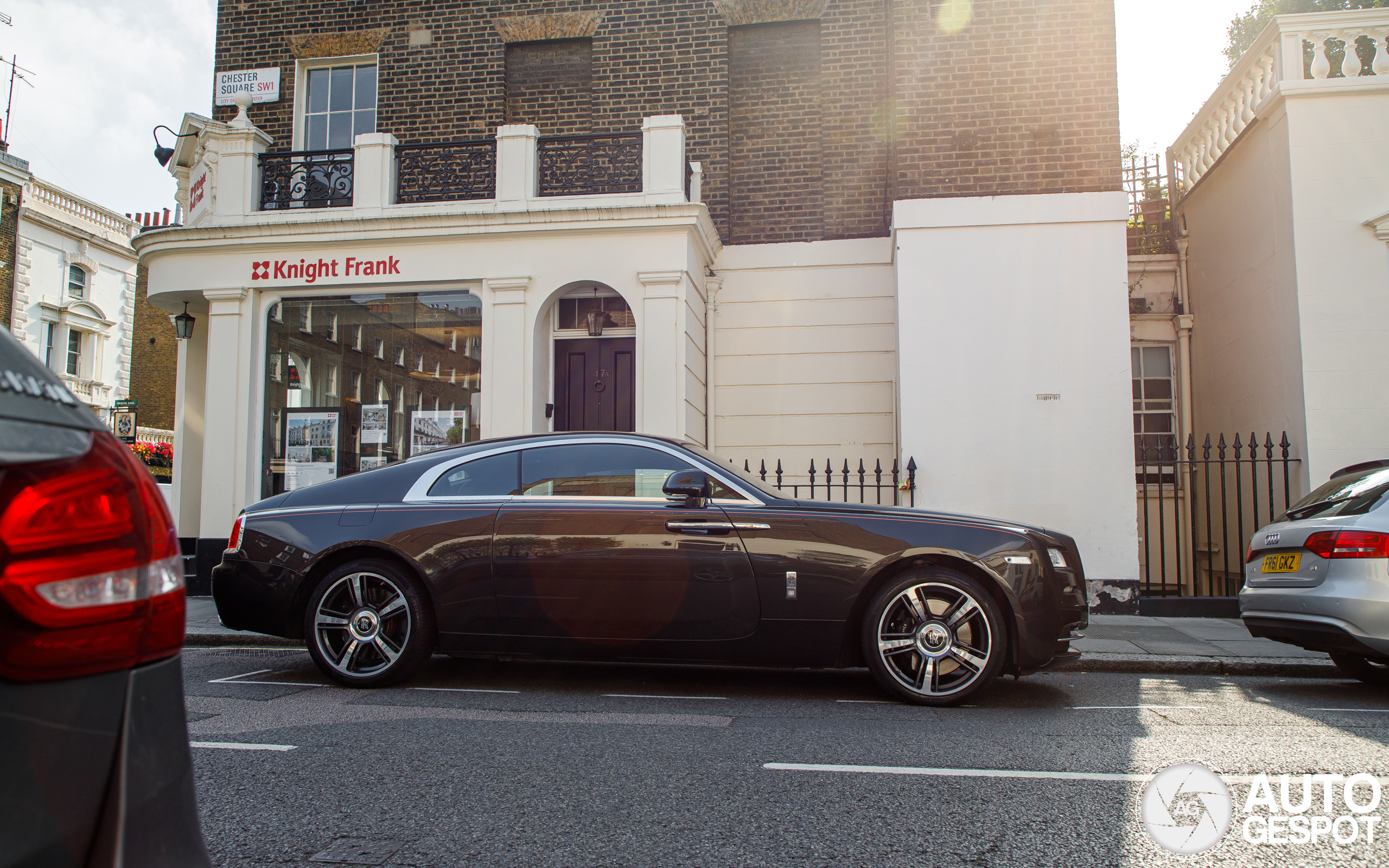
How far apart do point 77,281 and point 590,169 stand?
30.8 metres

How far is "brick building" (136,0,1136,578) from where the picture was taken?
10.5 meters

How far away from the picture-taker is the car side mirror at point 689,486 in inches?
206

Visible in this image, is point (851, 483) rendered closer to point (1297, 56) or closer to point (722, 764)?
point (1297, 56)

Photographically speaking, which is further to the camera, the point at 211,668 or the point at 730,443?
the point at 730,443

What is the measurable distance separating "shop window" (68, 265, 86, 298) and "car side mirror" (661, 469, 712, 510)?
3596 cm

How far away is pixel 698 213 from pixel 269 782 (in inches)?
330

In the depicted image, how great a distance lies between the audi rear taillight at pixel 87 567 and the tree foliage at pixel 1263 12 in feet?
79.8

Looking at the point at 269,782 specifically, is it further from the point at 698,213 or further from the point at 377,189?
the point at 377,189

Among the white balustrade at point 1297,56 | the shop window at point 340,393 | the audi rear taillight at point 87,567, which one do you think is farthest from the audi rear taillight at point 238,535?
the white balustrade at point 1297,56

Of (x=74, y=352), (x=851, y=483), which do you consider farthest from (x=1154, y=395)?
(x=74, y=352)

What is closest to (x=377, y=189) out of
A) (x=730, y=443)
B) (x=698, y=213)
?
(x=698, y=213)

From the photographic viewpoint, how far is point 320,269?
37.3ft

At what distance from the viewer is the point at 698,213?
10.8 meters

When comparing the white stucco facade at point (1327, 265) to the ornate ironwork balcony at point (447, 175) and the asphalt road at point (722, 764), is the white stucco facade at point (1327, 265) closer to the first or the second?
the asphalt road at point (722, 764)
